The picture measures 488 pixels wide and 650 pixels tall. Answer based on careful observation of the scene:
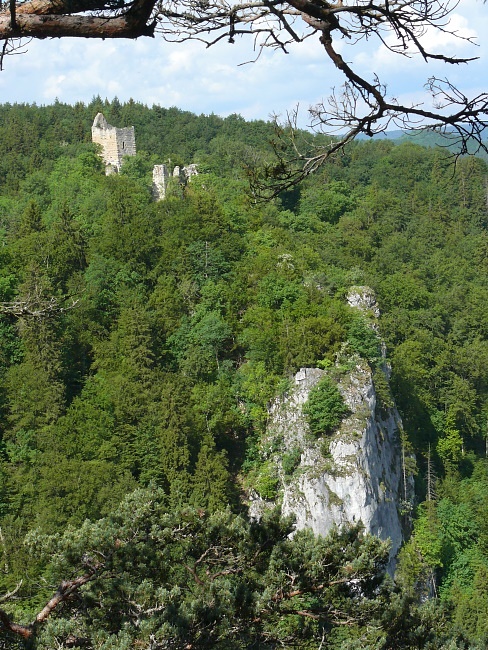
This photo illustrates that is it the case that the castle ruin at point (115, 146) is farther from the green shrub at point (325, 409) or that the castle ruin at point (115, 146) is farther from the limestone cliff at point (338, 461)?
the green shrub at point (325, 409)

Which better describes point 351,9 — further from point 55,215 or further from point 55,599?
point 55,215

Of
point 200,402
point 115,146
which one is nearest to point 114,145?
point 115,146

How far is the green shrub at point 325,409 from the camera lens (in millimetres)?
21453

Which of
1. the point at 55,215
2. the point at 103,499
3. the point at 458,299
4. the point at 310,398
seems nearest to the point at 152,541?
the point at 103,499

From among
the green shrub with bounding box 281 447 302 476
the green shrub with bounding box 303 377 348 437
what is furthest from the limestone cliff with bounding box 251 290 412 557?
the green shrub with bounding box 303 377 348 437

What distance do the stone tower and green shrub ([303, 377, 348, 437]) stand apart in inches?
886

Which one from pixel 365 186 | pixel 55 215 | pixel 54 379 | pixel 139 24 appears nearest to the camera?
pixel 139 24

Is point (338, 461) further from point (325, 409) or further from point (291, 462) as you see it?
point (325, 409)

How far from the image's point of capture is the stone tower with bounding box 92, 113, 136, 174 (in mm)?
40562

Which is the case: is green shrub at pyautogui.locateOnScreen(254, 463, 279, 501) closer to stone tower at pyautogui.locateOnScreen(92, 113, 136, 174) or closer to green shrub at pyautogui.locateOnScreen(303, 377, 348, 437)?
green shrub at pyautogui.locateOnScreen(303, 377, 348, 437)

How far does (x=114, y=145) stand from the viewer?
4072 centimetres

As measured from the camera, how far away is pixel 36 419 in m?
21.8

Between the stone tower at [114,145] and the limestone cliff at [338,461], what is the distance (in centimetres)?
2148

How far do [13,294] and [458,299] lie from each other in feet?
78.5
